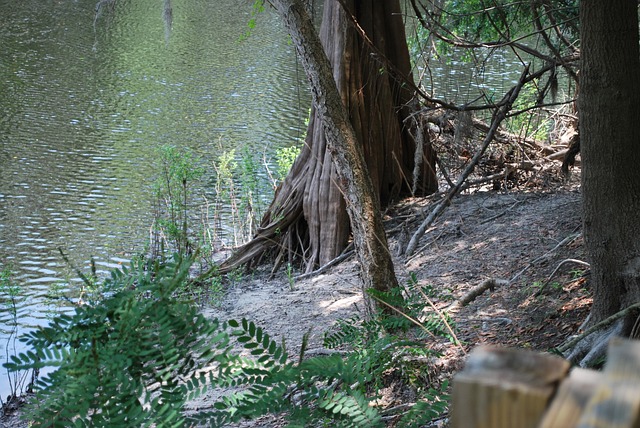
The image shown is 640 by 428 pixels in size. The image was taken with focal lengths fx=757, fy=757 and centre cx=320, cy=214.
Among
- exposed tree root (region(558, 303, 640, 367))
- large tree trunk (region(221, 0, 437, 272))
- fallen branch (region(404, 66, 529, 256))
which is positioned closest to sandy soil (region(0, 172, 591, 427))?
fallen branch (region(404, 66, 529, 256))

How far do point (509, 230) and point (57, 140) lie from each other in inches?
445

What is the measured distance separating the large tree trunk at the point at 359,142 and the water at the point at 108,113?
2.31ft

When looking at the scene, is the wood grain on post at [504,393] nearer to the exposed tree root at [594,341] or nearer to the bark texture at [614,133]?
the exposed tree root at [594,341]

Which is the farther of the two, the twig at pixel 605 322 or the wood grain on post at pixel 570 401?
the twig at pixel 605 322

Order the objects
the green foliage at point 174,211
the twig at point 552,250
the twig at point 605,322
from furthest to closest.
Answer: the green foliage at point 174,211 < the twig at point 552,250 < the twig at point 605,322

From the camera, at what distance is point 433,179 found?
959cm

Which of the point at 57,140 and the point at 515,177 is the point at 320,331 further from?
the point at 57,140

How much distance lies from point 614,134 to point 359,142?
4.74m

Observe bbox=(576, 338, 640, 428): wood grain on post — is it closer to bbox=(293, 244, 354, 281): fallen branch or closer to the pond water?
the pond water

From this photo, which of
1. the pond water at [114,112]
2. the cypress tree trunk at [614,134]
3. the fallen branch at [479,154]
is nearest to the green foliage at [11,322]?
the pond water at [114,112]

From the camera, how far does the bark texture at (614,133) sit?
385 cm

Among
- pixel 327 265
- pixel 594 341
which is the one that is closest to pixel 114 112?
pixel 327 265

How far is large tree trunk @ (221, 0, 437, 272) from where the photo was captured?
8.47 metres

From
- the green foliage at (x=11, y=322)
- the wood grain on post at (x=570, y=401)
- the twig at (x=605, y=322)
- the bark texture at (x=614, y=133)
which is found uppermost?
the bark texture at (x=614, y=133)
